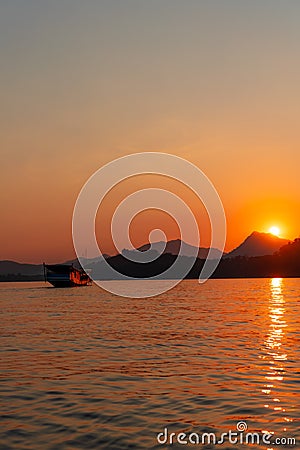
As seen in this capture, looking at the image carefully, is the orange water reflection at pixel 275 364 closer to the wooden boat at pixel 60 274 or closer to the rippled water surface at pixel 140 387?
the rippled water surface at pixel 140 387

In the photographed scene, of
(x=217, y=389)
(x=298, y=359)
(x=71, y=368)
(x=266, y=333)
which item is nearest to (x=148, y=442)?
(x=217, y=389)

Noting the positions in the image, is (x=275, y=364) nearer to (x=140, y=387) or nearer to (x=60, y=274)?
(x=140, y=387)

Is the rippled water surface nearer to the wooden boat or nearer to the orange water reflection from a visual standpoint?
the orange water reflection

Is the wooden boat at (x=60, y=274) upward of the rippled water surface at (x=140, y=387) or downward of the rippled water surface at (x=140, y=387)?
upward

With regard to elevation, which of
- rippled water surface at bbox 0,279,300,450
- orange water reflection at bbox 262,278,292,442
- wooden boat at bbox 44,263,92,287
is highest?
wooden boat at bbox 44,263,92,287

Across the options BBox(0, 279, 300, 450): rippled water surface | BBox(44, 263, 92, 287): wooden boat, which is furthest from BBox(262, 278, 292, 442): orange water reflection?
BBox(44, 263, 92, 287): wooden boat

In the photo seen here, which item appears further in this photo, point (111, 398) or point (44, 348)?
point (44, 348)

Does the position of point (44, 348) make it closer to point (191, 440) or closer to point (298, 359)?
point (298, 359)

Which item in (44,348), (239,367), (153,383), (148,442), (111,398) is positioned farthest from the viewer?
(44,348)

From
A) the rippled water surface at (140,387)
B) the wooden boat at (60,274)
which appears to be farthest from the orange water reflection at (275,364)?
the wooden boat at (60,274)

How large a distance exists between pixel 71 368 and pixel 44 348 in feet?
27.3

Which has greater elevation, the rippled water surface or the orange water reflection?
the rippled water surface

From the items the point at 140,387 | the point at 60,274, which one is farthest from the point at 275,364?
the point at 60,274

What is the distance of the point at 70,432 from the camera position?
57.0 ft
